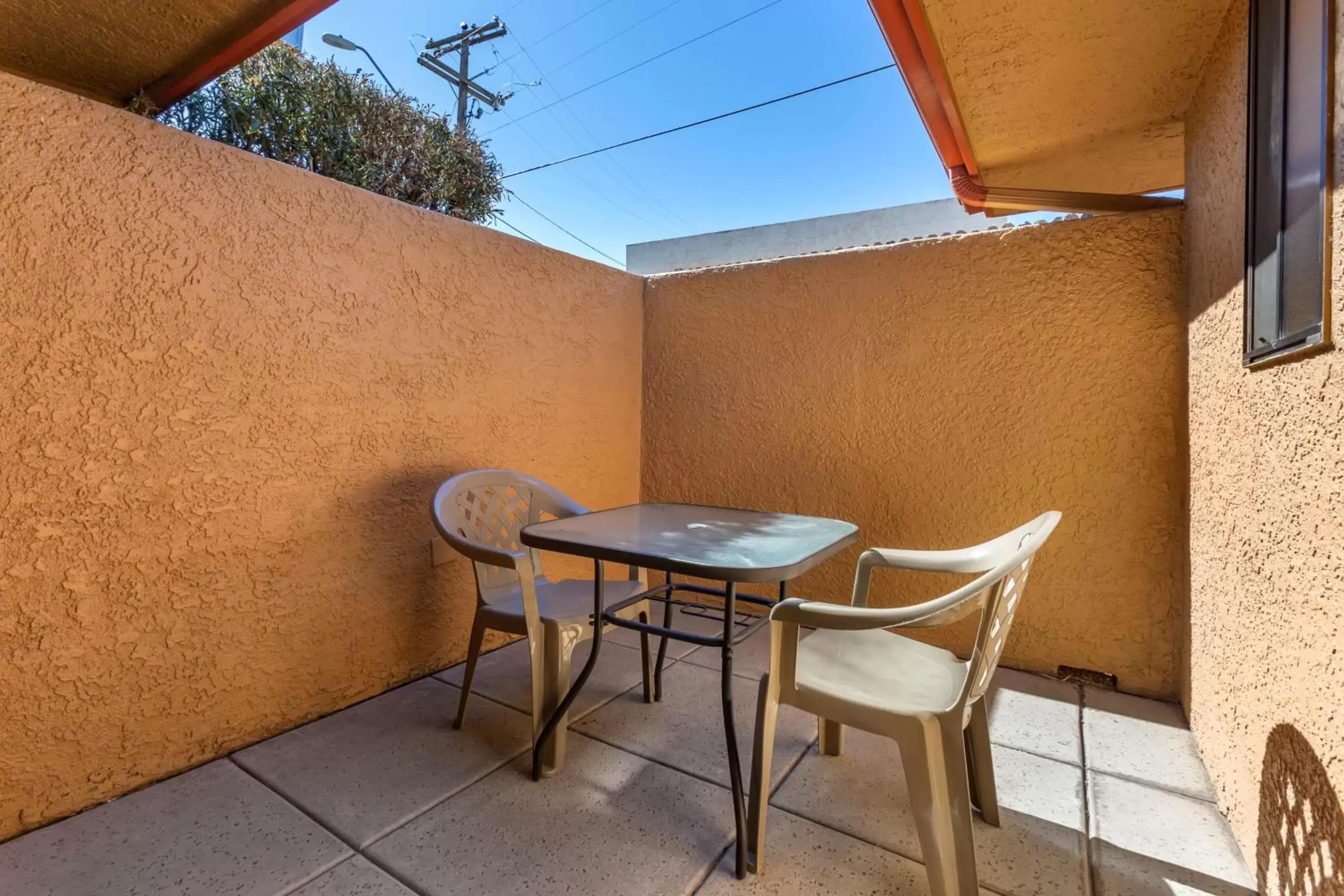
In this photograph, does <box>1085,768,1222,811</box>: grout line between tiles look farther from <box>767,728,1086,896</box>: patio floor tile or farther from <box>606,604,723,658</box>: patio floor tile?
<box>606,604,723,658</box>: patio floor tile

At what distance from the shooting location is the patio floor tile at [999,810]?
162cm

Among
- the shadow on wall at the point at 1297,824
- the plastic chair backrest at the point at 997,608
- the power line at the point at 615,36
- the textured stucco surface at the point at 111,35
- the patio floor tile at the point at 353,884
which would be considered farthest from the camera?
the power line at the point at 615,36

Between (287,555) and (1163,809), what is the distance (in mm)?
3301

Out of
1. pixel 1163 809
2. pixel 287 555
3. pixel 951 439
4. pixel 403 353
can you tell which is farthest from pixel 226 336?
pixel 1163 809

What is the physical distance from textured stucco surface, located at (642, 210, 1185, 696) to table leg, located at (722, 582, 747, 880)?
1795mm

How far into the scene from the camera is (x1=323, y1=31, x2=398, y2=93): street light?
4133mm

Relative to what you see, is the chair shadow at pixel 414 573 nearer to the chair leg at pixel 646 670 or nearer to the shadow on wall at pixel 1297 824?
the chair leg at pixel 646 670

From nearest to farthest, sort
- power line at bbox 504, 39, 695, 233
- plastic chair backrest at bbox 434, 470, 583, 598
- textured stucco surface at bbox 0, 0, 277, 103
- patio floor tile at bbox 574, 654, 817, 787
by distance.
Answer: textured stucco surface at bbox 0, 0, 277, 103, patio floor tile at bbox 574, 654, 817, 787, plastic chair backrest at bbox 434, 470, 583, 598, power line at bbox 504, 39, 695, 233

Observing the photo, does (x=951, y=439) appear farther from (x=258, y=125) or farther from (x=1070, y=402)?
(x=258, y=125)

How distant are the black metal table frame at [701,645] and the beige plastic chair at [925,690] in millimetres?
67

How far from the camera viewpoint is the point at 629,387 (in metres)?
4.02

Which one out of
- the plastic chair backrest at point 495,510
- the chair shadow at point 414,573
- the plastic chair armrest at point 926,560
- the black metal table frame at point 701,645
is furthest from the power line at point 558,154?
the plastic chair armrest at point 926,560

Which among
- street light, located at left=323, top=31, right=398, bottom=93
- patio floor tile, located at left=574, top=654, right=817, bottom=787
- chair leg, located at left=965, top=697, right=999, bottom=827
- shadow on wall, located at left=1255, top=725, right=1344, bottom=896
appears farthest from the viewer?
street light, located at left=323, top=31, right=398, bottom=93

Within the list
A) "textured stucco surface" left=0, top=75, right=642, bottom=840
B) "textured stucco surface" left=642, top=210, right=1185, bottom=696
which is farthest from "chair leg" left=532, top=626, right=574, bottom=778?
"textured stucco surface" left=642, top=210, right=1185, bottom=696
